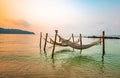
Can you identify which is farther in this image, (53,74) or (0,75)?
(53,74)

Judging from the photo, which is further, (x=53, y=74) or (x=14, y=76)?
(x=53, y=74)

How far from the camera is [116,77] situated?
10.8 metres

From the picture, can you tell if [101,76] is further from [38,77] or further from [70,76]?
[38,77]

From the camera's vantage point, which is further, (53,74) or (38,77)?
(53,74)

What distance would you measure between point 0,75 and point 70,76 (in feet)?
12.1

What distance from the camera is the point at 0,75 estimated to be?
10.7m

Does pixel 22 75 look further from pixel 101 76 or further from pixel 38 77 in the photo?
pixel 101 76

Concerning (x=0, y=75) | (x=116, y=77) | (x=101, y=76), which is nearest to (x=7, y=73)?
(x=0, y=75)

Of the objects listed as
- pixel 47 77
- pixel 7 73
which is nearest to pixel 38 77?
pixel 47 77

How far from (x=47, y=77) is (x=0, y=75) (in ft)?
8.08

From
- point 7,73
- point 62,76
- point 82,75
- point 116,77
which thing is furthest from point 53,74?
point 116,77

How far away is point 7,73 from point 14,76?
940mm

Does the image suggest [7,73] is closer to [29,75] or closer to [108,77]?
[29,75]

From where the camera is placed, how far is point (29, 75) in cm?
1083
